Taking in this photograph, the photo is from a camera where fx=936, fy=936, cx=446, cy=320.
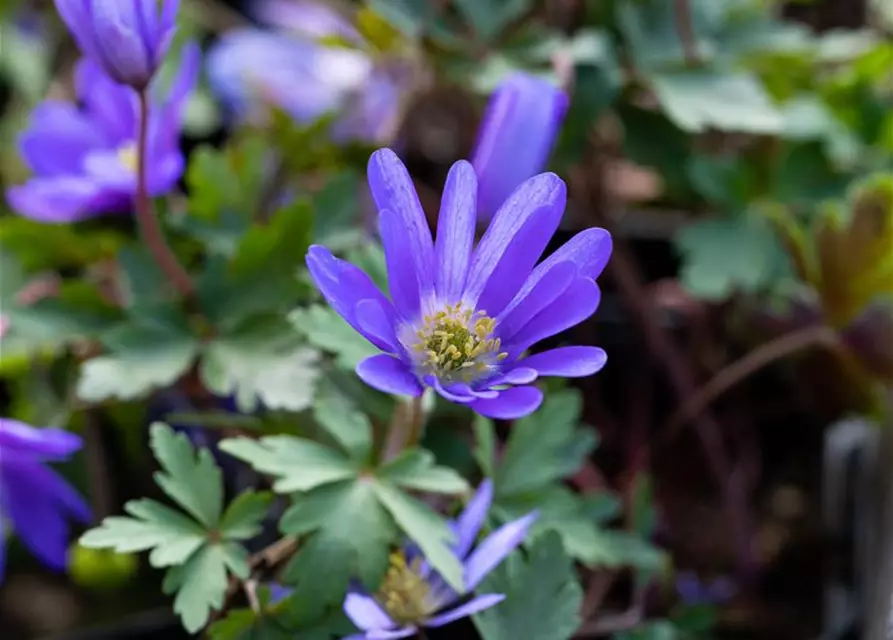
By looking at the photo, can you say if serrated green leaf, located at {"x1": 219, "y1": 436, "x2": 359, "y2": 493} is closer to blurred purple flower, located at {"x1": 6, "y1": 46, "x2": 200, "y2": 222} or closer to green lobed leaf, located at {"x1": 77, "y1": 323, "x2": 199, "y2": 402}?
green lobed leaf, located at {"x1": 77, "y1": 323, "x2": 199, "y2": 402}

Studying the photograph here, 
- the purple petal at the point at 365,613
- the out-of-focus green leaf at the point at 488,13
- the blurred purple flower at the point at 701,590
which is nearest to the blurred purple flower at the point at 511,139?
the out-of-focus green leaf at the point at 488,13

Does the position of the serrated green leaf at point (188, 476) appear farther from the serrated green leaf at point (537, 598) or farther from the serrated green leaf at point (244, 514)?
the serrated green leaf at point (537, 598)

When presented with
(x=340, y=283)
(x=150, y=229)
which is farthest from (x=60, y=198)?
(x=340, y=283)

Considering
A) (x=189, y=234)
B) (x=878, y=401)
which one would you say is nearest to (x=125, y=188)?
(x=189, y=234)

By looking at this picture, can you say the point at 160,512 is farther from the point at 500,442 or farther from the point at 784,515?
the point at 784,515

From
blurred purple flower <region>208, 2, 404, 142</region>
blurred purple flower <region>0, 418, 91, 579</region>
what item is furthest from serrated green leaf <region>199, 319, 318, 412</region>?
blurred purple flower <region>208, 2, 404, 142</region>

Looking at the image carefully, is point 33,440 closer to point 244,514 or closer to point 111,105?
point 244,514
